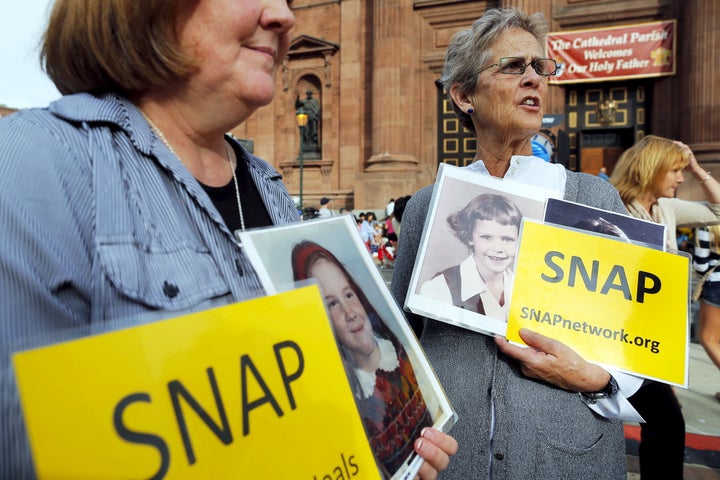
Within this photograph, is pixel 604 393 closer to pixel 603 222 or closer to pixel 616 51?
pixel 603 222

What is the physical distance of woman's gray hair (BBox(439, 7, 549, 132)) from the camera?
6.20 feet

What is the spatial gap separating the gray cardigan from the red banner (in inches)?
593

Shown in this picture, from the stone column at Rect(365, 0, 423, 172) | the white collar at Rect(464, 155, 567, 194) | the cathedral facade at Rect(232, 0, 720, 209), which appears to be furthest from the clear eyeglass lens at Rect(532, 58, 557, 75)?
the stone column at Rect(365, 0, 423, 172)

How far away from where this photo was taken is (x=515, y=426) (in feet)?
5.04

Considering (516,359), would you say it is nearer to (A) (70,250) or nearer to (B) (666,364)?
(B) (666,364)

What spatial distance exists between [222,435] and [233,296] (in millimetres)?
311

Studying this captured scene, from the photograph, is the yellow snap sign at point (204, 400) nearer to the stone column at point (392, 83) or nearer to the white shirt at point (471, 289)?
the white shirt at point (471, 289)

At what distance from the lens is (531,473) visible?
1502 millimetres

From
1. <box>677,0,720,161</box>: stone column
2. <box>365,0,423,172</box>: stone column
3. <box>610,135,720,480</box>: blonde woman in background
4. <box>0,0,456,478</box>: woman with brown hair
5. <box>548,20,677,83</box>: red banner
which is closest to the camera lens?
<box>0,0,456,478</box>: woman with brown hair

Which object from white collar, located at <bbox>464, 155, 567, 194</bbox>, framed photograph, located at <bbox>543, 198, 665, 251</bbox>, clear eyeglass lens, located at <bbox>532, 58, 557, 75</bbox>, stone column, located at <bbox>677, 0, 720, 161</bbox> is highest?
stone column, located at <bbox>677, 0, 720, 161</bbox>

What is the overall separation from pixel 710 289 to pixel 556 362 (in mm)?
3348

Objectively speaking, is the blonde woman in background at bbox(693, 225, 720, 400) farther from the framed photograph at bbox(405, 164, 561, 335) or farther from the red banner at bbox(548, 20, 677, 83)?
the red banner at bbox(548, 20, 677, 83)

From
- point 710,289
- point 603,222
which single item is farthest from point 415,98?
point 603,222

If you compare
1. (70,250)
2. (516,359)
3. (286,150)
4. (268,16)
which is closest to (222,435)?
(70,250)
